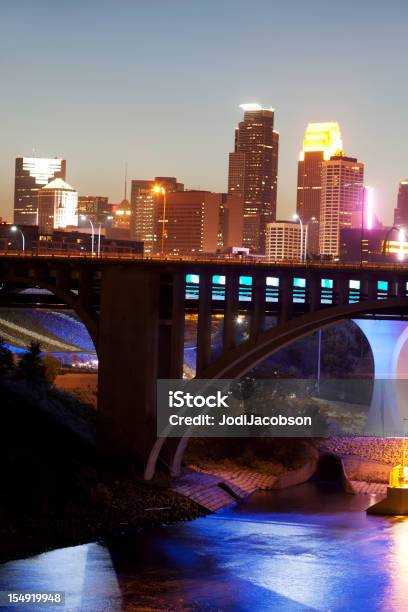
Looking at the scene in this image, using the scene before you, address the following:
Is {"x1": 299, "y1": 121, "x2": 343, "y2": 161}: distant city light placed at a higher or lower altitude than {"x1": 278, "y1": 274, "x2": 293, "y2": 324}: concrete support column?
higher

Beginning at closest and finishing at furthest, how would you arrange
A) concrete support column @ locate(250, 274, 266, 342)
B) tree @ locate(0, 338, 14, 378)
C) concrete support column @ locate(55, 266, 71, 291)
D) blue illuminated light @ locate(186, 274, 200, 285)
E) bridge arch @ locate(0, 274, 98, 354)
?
concrete support column @ locate(250, 274, 266, 342) → blue illuminated light @ locate(186, 274, 200, 285) → bridge arch @ locate(0, 274, 98, 354) → concrete support column @ locate(55, 266, 71, 291) → tree @ locate(0, 338, 14, 378)

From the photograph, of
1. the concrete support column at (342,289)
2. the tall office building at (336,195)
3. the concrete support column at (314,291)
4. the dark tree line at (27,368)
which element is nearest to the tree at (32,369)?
the dark tree line at (27,368)

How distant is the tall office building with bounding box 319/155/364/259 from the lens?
12638cm

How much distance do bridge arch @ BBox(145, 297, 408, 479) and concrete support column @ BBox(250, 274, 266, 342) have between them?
0.51 meters

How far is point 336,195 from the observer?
5172 inches

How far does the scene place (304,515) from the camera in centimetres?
4219

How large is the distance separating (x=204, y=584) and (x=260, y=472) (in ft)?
51.0

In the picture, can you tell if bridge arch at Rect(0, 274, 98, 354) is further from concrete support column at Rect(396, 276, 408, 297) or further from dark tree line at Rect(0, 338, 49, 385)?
concrete support column at Rect(396, 276, 408, 297)

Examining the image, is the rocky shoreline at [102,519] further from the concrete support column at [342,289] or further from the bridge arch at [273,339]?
the concrete support column at [342,289]

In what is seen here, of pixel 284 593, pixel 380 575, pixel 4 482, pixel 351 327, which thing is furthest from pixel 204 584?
pixel 351 327

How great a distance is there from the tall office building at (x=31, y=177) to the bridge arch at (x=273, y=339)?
137 m

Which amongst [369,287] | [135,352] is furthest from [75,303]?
[369,287]

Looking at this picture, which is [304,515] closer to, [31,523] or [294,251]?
[31,523]

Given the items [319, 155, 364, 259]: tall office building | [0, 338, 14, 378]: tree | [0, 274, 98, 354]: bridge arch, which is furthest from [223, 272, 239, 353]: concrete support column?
[319, 155, 364, 259]: tall office building
